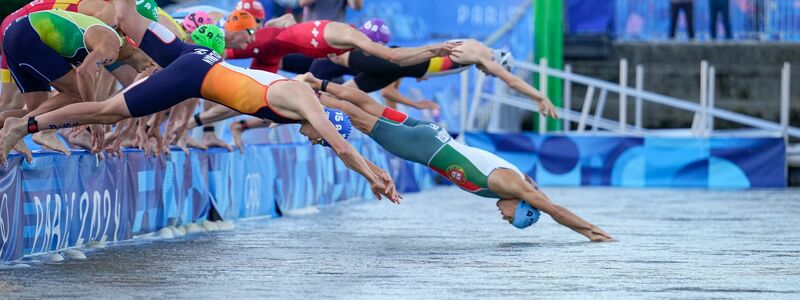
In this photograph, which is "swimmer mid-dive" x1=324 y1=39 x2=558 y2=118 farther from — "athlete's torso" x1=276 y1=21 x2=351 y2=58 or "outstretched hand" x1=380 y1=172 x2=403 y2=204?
"outstretched hand" x1=380 y1=172 x2=403 y2=204

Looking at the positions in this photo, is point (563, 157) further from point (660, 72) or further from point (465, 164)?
point (465, 164)

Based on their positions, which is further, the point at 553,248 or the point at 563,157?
the point at 563,157

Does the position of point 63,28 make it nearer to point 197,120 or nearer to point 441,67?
point 197,120

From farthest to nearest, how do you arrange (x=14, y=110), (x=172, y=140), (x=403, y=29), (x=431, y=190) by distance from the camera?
(x=403, y=29) → (x=431, y=190) → (x=172, y=140) → (x=14, y=110)

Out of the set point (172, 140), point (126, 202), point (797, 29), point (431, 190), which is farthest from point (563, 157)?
point (126, 202)

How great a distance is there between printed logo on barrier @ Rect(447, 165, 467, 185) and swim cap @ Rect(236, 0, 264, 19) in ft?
9.72

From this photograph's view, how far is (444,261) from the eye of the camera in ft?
35.4

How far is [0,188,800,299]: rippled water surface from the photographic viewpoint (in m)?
8.86

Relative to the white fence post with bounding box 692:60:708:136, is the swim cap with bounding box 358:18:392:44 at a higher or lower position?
higher

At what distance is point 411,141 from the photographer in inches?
500

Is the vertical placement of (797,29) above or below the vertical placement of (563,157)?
above

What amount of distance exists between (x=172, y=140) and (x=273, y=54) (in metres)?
1.28

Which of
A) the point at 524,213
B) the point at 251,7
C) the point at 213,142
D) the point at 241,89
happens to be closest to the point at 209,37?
the point at 241,89

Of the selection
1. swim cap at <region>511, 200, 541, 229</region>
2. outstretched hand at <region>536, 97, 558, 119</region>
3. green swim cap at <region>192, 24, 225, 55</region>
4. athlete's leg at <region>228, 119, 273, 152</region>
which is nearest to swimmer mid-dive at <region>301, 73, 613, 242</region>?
swim cap at <region>511, 200, 541, 229</region>
